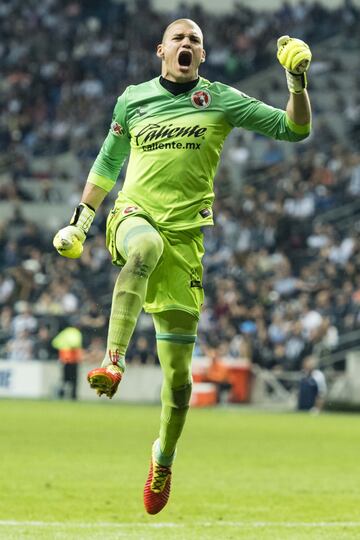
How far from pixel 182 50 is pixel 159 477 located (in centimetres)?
289

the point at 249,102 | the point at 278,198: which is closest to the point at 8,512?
the point at 249,102

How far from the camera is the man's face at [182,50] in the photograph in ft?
27.9

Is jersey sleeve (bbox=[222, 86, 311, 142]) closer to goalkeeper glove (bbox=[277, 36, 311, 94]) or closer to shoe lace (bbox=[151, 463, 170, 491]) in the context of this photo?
goalkeeper glove (bbox=[277, 36, 311, 94])

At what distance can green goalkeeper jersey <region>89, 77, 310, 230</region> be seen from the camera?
855 centimetres

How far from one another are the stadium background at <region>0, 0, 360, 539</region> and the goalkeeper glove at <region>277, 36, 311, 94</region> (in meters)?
11.1

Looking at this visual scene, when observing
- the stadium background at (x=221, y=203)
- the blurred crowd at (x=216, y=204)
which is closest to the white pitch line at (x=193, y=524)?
the stadium background at (x=221, y=203)

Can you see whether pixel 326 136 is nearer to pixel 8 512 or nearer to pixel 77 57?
pixel 77 57

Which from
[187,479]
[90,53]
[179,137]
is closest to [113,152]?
[179,137]

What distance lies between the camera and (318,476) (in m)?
14.1

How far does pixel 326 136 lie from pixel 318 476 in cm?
2244

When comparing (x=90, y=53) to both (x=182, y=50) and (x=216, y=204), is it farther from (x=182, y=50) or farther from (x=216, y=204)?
(x=182, y=50)

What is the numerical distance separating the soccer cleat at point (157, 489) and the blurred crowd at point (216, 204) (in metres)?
19.4

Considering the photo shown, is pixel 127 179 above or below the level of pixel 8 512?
A: above

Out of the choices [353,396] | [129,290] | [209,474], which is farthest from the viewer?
[353,396]
